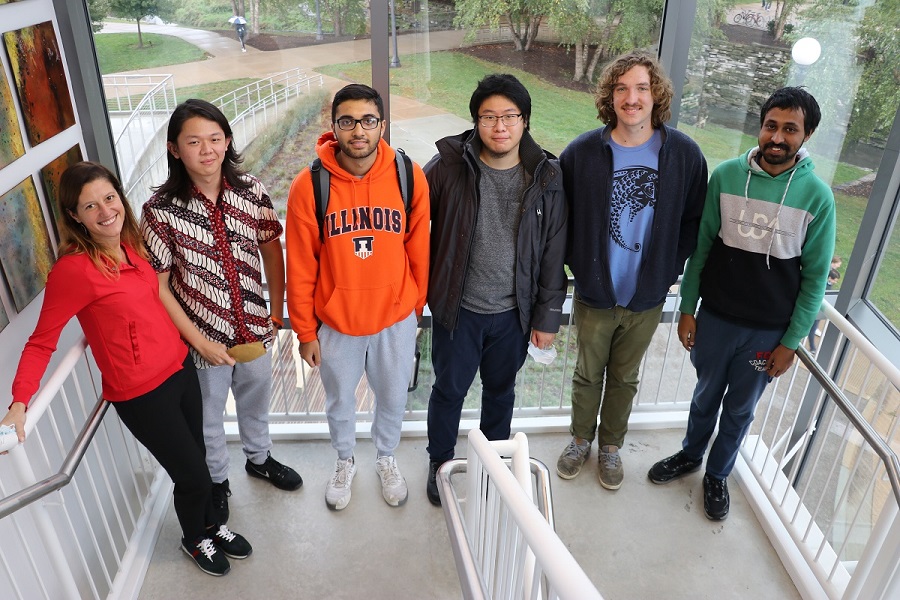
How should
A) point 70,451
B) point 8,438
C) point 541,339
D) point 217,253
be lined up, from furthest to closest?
point 541,339, point 217,253, point 70,451, point 8,438

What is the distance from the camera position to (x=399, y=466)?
292cm

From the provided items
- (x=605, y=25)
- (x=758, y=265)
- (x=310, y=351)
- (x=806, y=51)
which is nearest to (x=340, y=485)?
(x=310, y=351)

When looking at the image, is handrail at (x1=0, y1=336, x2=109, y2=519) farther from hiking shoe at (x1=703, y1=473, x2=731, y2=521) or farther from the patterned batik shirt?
hiking shoe at (x1=703, y1=473, x2=731, y2=521)

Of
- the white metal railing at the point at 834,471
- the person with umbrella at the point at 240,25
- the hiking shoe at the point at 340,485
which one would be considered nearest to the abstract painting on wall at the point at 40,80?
the person with umbrella at the point at 240,25

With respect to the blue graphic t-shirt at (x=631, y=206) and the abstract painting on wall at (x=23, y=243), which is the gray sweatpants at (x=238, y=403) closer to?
the abstract painting on wall at (x=23, y=243)

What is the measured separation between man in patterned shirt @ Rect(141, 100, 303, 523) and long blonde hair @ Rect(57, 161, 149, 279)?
182mm

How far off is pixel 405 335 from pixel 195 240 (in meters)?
0.79

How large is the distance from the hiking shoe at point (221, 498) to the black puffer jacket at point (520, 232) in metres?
1.08

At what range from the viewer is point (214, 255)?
2.13m

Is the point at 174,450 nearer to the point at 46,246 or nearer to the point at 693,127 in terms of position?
the point at 46,246

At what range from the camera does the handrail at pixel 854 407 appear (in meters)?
1.93

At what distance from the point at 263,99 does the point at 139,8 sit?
22.2 inches

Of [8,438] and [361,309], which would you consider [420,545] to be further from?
[8,438]

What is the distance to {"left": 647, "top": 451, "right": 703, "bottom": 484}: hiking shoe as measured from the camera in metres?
2.85
